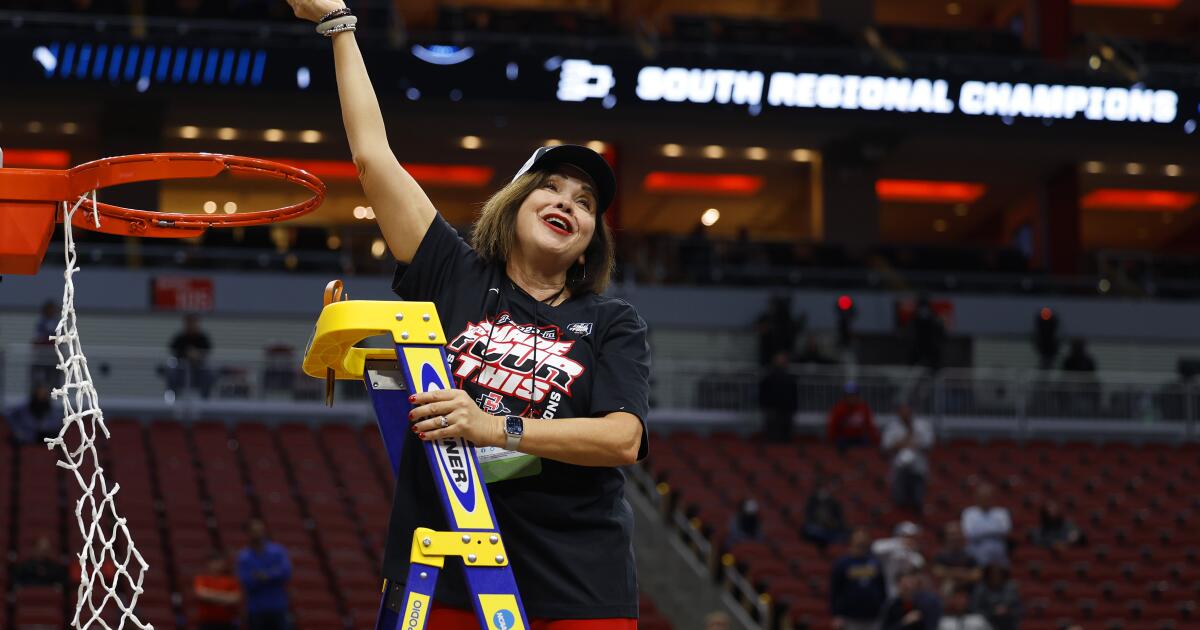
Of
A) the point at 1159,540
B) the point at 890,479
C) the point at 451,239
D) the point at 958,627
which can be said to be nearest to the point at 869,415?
the point at 890,479

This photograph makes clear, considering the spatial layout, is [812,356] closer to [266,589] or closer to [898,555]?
[898,555]

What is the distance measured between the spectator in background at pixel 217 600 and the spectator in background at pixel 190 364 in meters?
7.33

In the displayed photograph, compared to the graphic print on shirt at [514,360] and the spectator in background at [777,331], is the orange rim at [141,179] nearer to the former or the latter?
the graphic print on shirt at [514,360]

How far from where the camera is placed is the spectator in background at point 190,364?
1869 centimetres

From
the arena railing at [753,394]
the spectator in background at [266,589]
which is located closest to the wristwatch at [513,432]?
the spectator in background at [266,589]

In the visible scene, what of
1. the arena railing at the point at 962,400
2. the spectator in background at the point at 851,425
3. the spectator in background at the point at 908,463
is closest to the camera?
the spectator in background at the point at 908,463

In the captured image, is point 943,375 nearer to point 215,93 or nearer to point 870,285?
point 870,285

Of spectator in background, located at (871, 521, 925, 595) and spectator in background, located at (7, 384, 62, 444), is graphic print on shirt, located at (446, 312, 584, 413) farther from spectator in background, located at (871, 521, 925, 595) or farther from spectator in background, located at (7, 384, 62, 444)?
spectator in background, located at (7, 384, 62, 444)

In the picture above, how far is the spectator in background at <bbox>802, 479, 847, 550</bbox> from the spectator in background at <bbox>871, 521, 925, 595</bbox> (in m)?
1.60

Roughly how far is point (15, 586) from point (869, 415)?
36.1 feet

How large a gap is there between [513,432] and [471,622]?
0.39 meters

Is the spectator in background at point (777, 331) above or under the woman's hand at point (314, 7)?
above

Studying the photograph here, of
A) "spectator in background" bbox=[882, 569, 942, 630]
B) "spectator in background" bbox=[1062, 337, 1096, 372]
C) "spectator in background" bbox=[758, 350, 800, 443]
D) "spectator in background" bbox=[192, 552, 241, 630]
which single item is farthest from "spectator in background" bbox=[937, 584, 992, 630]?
"spectator in background" bbox=[1062, 337, 1096, 372]

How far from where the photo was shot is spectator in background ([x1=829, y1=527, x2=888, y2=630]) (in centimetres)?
1252
